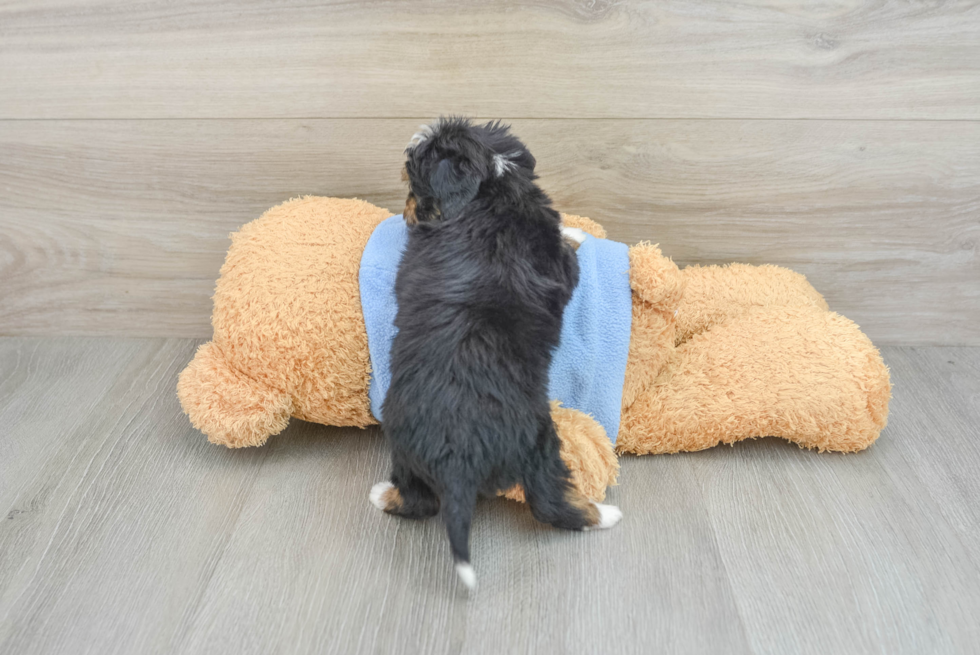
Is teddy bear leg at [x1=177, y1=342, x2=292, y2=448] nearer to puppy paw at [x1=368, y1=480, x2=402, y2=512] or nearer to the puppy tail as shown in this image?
puppy paw at [x1=368, y1=480, x2=402, y2=512]

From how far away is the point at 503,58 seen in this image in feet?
4.09

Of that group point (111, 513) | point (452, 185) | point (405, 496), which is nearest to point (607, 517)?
point (405, 496)

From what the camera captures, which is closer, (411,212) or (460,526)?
(460,526)

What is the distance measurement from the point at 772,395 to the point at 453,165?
0.66 metres

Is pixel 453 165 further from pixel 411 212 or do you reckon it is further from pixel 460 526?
pixel 460 526

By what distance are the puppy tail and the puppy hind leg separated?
0.41 ft

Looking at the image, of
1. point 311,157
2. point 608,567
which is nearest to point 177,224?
point 311,157

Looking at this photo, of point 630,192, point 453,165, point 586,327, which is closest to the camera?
point 453,165

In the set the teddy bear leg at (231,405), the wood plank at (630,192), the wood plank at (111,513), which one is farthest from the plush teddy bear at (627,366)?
the wood plank at (630,192)

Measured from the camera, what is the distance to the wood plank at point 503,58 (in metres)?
1.21

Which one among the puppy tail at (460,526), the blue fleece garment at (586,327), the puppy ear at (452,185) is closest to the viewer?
the puppy tail at (460,526)

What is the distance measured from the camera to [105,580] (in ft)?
3.18

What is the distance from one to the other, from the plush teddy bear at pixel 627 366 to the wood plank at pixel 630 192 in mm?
225

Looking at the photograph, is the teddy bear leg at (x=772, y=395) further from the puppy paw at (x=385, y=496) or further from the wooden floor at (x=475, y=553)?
the puppy paw at (x=385, y=496)
